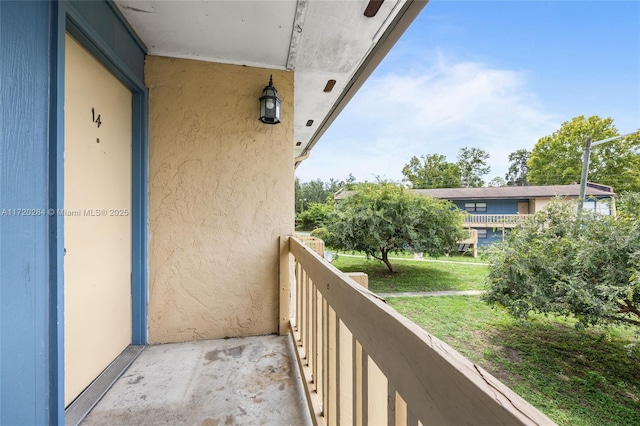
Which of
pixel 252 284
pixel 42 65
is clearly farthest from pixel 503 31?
pixel 42 65

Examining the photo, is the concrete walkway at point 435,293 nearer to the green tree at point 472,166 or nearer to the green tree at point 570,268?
the green tree at point 570,268

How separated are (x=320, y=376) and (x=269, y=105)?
2.05 m

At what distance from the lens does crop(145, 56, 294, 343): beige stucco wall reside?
2346mm

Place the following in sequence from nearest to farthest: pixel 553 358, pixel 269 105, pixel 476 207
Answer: pixel 269 105 → pixel 553 358 → pixel 476 207

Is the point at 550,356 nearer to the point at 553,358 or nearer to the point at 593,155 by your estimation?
the point at 553,358

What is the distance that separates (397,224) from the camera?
669cm

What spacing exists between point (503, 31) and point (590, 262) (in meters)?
2.81

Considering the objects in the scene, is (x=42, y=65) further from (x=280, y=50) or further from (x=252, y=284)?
(x=252, y=284)

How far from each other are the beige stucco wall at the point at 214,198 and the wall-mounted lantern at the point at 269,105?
0.13 m

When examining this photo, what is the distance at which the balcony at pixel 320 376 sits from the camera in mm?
409

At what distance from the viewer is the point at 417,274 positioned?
23.2ft

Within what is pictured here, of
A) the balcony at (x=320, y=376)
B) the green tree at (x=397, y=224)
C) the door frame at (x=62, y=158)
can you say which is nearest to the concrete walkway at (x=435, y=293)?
the green tree at (x=397, y=224)

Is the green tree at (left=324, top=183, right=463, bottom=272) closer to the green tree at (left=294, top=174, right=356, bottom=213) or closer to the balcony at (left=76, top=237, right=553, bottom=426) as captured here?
the balcony at (left=76, top=237, right=553, bottom=426)

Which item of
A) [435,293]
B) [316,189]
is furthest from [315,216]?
[316,189]
